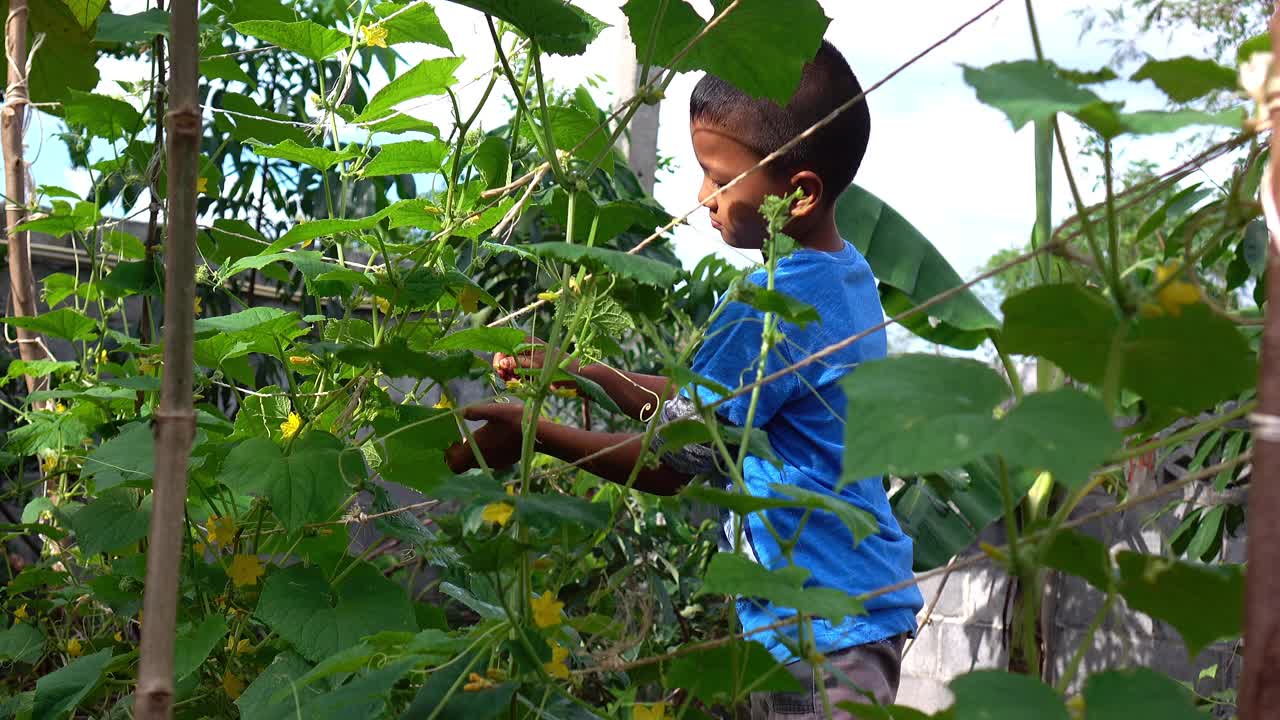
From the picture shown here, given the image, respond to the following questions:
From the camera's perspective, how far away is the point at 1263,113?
19.5 inches

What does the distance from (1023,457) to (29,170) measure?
1.58m

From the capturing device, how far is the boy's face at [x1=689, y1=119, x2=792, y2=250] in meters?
1.21

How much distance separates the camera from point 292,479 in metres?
0.95

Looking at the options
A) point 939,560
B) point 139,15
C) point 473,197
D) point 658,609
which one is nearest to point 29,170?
point 139,15

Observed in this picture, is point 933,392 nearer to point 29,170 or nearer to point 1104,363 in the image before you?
point 1104,363

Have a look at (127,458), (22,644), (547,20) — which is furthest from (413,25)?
(22,644)

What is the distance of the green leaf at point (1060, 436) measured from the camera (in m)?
0.44

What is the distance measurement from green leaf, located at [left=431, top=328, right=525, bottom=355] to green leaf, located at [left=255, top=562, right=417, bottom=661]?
0.22m

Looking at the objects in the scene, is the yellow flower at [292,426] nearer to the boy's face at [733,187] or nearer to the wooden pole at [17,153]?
the boy's face at [733,187]

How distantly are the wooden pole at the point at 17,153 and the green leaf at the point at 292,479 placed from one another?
0.78m

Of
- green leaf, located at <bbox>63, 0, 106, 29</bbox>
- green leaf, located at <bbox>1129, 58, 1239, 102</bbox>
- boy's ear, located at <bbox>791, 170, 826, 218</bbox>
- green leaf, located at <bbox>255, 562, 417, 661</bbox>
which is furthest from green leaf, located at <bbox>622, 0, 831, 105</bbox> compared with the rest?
green leaf, located at <bbox>63, 0, 106, 29</bbox>

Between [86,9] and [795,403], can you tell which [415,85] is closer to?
[795,403]

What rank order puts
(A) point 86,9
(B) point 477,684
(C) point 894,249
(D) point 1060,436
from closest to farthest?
1. (D) point 1060,436
2. (B) point 477,684
3. (A) point 86,9
4. (C) point 894,249

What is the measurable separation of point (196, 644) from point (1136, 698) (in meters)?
0.78
